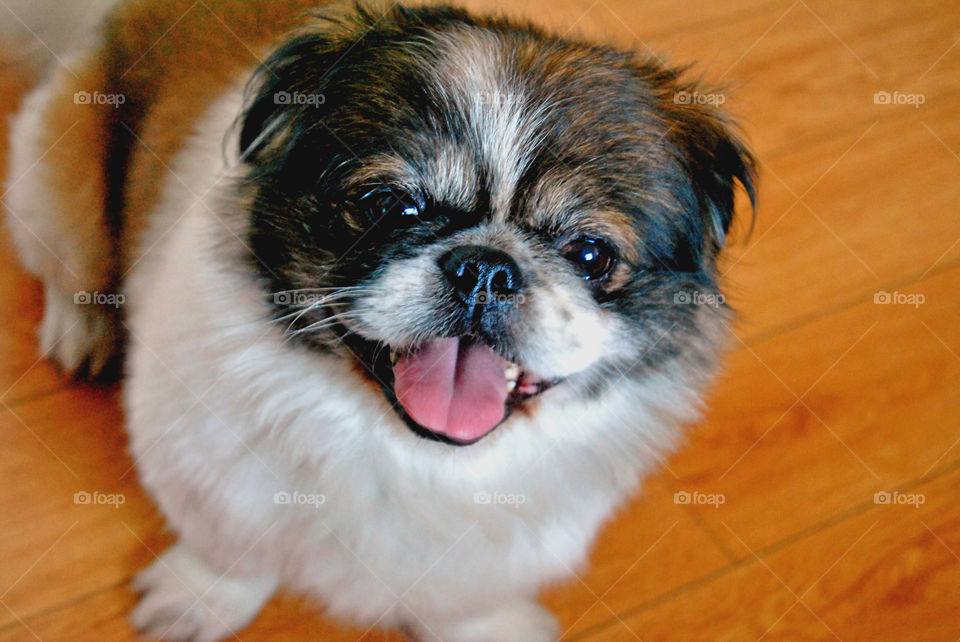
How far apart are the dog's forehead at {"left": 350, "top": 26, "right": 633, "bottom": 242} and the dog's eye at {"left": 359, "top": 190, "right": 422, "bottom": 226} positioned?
2 centimetres

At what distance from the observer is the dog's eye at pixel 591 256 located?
128 cm

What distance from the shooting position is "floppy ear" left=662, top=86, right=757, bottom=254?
1.37 metres

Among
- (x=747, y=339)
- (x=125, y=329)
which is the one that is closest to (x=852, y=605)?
(x=747, y=339)

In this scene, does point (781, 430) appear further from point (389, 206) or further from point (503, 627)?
point (389, 206)

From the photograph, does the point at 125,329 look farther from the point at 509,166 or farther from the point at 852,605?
the point at 852,605

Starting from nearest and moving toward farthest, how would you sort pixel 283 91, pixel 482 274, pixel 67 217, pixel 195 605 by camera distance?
pixel 482 274
pixel 283 91
pixel 195 605
pixel 67 217

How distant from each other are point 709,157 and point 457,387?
539 mm

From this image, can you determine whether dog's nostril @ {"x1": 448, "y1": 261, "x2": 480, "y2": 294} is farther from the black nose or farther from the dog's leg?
the dog's leg

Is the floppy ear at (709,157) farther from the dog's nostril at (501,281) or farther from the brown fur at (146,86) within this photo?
the brown fur at (146,86)

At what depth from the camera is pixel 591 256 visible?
1.29 metres

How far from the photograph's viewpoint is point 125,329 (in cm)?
178

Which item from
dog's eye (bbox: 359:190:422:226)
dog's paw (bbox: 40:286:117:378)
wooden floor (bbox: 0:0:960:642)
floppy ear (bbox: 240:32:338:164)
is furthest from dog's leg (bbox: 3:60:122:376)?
dog's eye (bbox: 359:190:422:226)

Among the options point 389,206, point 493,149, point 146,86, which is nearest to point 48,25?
point 146,86

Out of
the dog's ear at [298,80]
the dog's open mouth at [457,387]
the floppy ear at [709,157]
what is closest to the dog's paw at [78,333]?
the dog's ear at [298,80]
